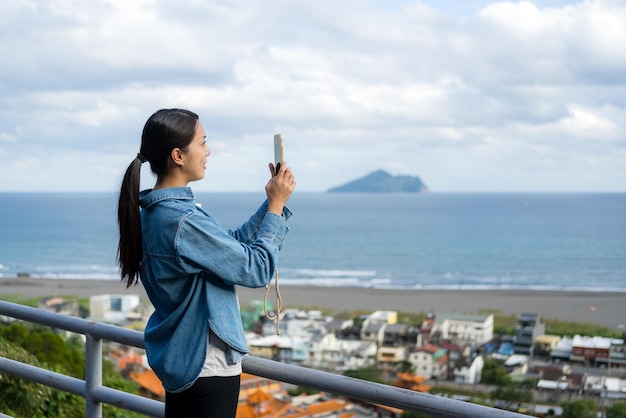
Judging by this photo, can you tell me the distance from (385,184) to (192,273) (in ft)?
593

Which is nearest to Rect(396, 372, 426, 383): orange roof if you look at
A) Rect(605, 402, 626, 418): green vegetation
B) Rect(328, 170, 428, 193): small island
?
Rect(605, 402, 626, 418): green vegetation

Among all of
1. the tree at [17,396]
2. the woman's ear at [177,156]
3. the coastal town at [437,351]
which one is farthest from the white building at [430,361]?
the woman's ear at [177,156]

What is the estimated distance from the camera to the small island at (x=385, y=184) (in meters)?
181

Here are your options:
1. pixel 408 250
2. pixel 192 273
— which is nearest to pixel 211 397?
pixel 192 273

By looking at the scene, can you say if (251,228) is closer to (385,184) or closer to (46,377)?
(46,377)

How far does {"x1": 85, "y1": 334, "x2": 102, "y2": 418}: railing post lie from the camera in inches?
94.0

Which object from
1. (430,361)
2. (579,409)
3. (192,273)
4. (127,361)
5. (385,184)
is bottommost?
(579,409)

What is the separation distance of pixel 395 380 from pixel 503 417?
709 inches

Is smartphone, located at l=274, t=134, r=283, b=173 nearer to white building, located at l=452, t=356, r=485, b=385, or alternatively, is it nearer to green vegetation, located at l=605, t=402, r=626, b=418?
green vegetation, located at l=605, t=402, r=626, b=418

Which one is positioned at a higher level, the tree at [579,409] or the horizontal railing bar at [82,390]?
the horizontal railing bar at [82,390]

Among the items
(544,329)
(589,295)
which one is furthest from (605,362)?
(589,295)

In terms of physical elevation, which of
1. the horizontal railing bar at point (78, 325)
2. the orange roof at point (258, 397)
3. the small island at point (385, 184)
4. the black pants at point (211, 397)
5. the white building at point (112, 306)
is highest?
the small island at point (385, 184)

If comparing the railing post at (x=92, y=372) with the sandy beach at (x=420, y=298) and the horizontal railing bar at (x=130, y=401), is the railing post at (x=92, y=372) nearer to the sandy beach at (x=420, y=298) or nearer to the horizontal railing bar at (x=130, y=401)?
the horizontal railing bar at (x=130, y=401)

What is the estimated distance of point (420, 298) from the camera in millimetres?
34562
